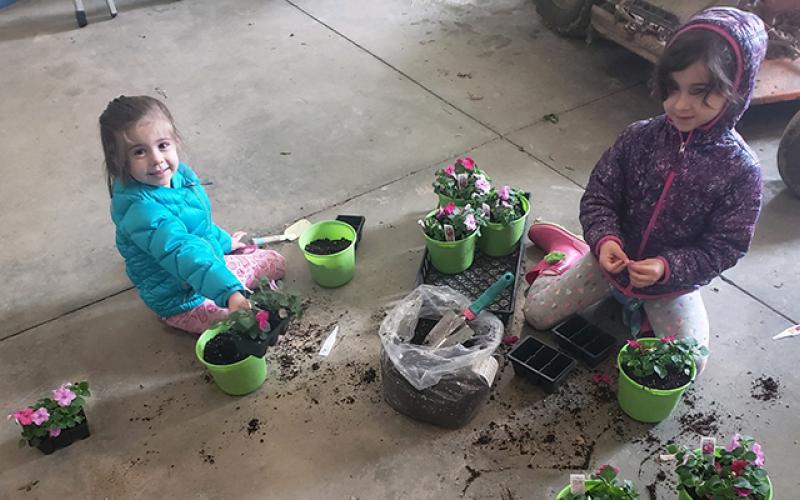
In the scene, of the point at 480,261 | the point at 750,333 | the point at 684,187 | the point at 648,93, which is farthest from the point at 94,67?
the point at 750,333

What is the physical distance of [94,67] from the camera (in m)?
4.04

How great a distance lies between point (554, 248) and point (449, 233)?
0.45 meters

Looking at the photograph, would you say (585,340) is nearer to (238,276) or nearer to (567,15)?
(238,276)

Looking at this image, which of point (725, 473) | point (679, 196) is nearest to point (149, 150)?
A: point (679, 196)

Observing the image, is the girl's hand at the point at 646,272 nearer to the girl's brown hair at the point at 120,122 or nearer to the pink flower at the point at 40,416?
the girl's brown hair at the point at 120,122

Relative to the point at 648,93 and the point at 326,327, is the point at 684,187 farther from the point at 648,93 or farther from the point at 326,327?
the point at 648,93

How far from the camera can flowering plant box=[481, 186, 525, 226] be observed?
2.53m

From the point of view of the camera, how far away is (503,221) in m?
2.53

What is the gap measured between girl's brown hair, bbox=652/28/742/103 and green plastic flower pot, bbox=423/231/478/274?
0.91 meters

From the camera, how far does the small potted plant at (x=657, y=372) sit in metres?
1.97

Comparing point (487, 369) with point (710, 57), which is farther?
point (487, 369)

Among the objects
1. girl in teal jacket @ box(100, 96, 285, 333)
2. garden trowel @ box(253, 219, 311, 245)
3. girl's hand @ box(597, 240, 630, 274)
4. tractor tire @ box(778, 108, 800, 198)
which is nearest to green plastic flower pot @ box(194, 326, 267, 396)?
girl in teal jacket @ box(100, 96, 285, 333)

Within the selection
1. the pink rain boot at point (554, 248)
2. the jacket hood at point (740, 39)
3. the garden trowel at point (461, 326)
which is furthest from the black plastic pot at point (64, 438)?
the jacket hood at point (740, 39)

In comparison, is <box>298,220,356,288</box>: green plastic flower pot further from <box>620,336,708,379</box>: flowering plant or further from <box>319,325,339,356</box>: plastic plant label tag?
<box>620,336,708,379</box>: flowering plant
